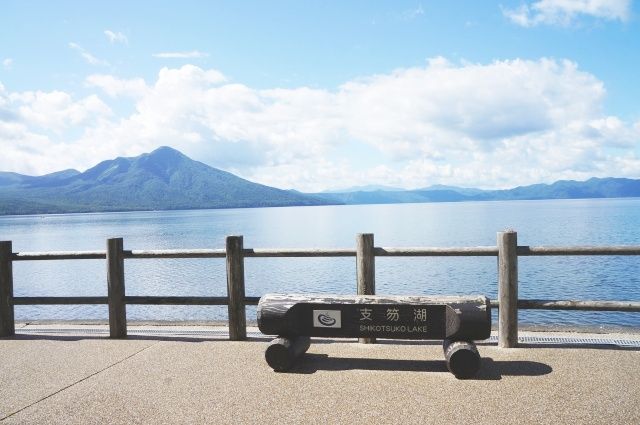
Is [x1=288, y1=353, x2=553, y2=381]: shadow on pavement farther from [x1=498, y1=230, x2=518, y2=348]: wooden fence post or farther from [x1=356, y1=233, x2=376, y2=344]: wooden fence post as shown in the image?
[x1=356, y1=233, x2=376, y2=344]: wooden fence post

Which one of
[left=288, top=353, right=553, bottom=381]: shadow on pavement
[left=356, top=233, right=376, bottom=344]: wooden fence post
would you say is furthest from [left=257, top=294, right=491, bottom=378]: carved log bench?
[left=356, top=233, right=376, bottom=344]: wooden fence post

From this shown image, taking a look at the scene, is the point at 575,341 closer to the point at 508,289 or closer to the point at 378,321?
the point at 508,289

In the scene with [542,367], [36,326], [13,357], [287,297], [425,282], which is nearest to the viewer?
[542,367]

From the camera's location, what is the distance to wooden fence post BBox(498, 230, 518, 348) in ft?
22.9

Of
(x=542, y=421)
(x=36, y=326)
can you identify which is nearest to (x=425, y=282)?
(x=36, y=326)

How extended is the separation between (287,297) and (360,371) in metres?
1.31

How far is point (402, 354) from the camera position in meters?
6.77

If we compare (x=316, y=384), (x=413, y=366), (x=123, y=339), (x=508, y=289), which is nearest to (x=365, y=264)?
(x=413, y=366)

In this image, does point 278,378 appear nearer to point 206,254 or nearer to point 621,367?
point 206,254

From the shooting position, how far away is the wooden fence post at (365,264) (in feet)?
23.9

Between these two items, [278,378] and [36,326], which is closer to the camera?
[278,378]

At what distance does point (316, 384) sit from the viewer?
18.4ft

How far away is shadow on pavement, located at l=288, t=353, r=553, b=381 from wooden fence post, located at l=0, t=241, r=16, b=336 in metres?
5.37

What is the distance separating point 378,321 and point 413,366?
2.36ft
